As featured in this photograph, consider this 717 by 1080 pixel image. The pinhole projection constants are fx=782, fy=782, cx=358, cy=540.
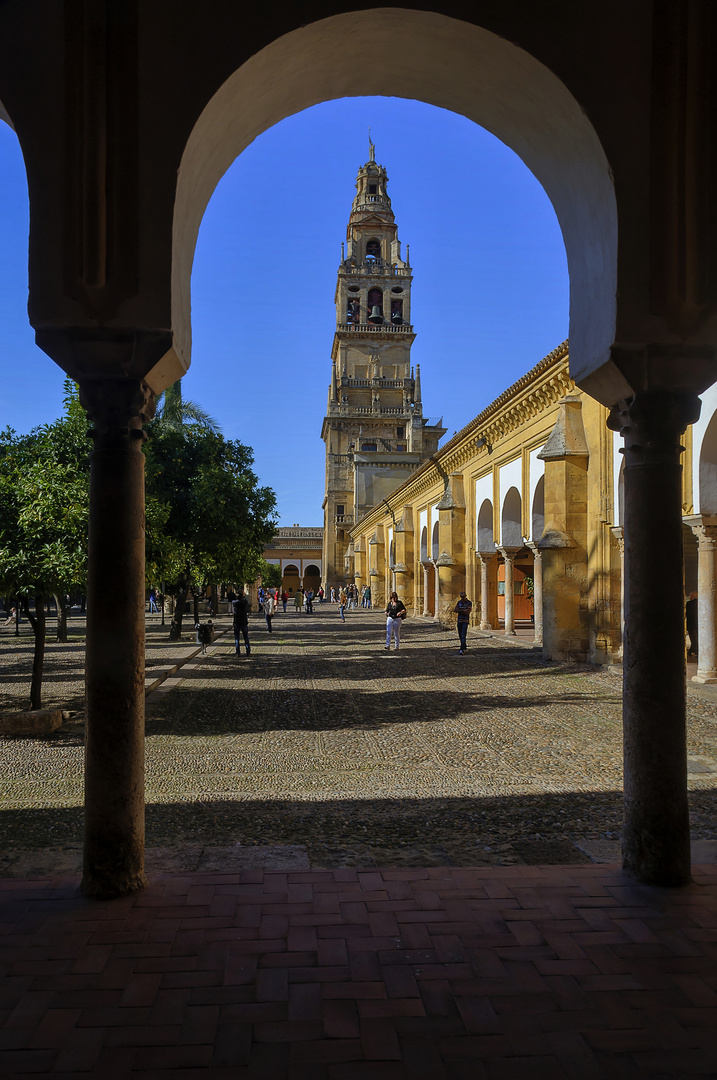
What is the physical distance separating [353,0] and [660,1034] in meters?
4.40

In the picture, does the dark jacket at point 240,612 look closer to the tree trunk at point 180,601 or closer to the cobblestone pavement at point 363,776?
the tree trunk at point 180,601

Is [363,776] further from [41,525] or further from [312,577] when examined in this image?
[312,577]

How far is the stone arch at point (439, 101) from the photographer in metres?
3.80

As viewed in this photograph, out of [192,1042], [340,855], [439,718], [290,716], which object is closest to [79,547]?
[290,716]

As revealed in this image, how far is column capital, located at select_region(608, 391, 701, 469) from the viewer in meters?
3.90

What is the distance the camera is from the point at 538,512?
61.4 ft

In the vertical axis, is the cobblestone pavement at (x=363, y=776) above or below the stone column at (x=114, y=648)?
below

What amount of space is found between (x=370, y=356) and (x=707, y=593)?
6305cm

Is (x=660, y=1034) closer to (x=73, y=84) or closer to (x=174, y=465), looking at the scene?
(x=73, y=84)

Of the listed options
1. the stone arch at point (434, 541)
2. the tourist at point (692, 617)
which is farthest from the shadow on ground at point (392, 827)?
the stone arch at point (434, 541)

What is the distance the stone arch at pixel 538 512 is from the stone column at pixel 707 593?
5994 mm

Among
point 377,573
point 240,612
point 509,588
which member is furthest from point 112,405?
point 377,573

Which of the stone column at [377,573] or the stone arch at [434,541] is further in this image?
the stone column at [377,573]

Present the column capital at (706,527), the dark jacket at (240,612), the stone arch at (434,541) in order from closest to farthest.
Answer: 1. the column capital at (706,527)
2. the dark jacket at (240,612)
3. the stone arch at (434,541)
